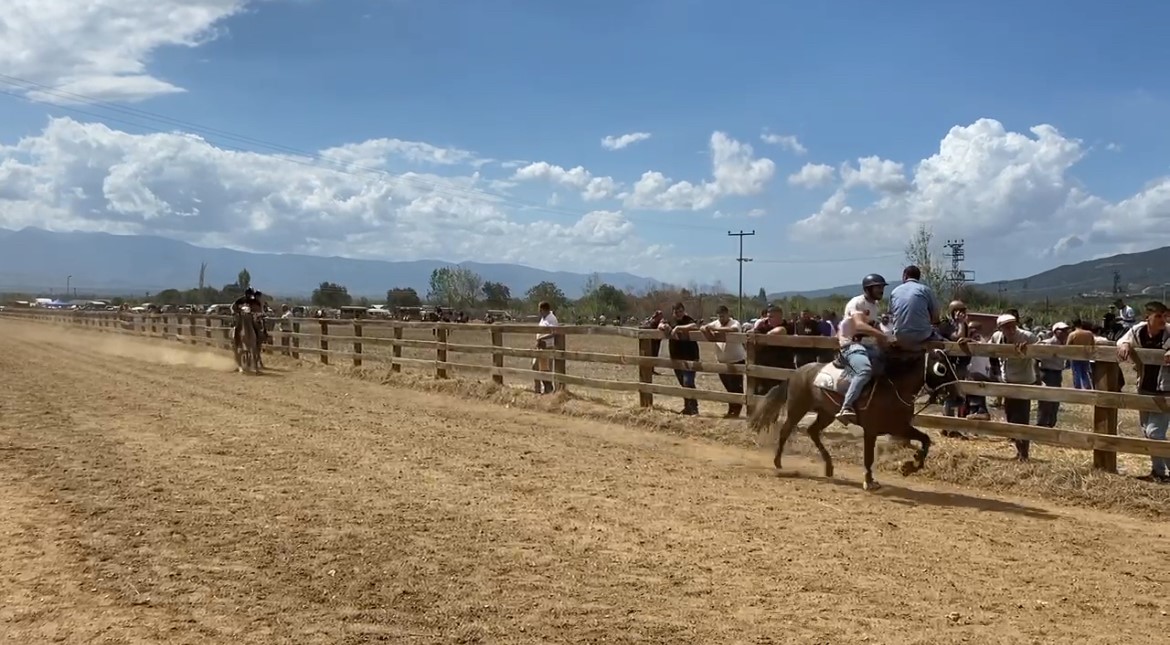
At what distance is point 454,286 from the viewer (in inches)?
3346

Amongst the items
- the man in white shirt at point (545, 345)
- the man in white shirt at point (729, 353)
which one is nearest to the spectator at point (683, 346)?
the man in white shirt at point (729, 353)

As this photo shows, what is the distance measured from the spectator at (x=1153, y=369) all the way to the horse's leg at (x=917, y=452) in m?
1.71

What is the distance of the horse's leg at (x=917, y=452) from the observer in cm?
813

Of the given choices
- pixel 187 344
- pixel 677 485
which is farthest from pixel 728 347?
pixel 187 344

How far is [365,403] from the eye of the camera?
1406 cm

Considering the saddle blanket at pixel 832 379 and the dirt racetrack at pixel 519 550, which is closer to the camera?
the dirt racetrack at pixel 519 550

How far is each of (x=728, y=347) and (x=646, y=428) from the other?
5.00 feet

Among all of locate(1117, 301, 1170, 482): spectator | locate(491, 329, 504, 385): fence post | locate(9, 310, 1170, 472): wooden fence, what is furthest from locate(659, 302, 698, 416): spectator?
locate(1117, 301, 1170, 482): spectator

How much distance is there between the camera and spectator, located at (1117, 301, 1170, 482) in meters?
7.59

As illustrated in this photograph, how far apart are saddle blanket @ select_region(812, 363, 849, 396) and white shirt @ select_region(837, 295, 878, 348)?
0.98 ft

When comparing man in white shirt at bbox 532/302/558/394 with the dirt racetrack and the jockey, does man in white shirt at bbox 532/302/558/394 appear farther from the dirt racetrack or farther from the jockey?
the jockey

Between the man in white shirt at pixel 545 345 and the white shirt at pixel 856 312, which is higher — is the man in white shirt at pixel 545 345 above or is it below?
below

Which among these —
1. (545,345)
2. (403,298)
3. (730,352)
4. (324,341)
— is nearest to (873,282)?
(730,352)

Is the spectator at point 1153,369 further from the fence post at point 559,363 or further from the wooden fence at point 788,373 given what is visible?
the fence post at point 559,363
